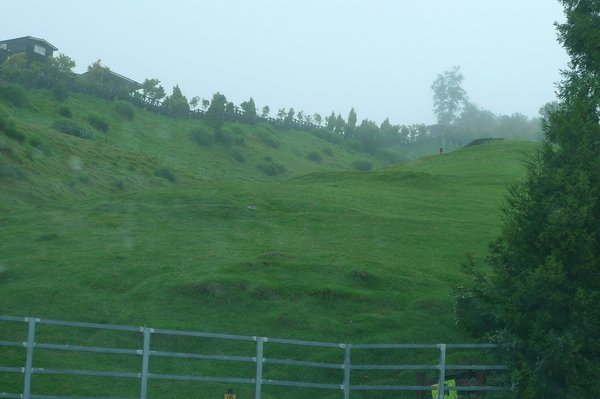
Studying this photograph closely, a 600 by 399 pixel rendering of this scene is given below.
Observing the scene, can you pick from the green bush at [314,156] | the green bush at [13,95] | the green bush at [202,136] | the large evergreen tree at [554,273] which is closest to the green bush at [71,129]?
the green bush at [13,95]

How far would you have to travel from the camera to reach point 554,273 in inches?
799

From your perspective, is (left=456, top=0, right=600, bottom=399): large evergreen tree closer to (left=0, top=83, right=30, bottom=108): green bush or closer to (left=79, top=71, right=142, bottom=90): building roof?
(left=0, top=83, right=30, bottom=108): green bush

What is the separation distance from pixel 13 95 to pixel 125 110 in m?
17.4

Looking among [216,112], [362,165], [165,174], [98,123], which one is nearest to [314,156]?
[362,165]

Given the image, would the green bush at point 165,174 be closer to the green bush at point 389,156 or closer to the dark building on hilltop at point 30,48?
the dark building on hilltop at point 30,48

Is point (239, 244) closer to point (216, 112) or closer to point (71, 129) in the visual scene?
point (71, 129)

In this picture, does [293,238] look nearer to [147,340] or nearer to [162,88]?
[147,340]

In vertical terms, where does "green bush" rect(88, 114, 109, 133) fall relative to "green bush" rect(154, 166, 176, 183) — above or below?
above

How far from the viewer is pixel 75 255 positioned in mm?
36969

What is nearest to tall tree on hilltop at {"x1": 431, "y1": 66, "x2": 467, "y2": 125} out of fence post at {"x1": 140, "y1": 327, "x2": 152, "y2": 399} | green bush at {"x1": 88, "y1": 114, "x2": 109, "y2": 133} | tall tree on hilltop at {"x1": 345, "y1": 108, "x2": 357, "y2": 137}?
tall tree on hilltop at {"x1": 345, "y1": 108, "x2": 357, "y2": 137}

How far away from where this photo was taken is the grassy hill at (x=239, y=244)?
29.7m

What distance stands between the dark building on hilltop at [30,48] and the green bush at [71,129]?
31.8 metres

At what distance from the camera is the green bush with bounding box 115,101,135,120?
102 metres

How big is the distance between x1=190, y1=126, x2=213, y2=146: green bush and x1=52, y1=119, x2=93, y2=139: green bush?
17912 millimetres
